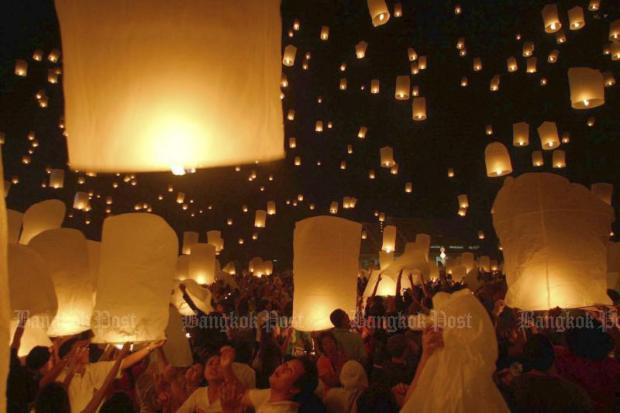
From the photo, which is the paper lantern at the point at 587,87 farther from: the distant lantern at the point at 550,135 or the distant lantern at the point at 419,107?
the distant lantern at the point at 419,107

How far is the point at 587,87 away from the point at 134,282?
226 inches

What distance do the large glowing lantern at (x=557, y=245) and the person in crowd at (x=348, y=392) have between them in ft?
3.66

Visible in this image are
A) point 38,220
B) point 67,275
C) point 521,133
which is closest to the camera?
point 67,275

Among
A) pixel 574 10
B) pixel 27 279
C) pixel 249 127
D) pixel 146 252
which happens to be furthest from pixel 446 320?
pixel 574 10

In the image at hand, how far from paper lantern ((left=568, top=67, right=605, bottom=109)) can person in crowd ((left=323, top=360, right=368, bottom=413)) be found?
4.74 meters

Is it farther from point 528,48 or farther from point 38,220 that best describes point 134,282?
point 528,48

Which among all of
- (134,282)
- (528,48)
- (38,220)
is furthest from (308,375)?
(528,48)

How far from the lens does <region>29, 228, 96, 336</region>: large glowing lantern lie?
3.91 m

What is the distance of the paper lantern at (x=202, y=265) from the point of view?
32.0 feet

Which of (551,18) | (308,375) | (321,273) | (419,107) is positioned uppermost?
(551,18)

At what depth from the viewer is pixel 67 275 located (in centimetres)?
395

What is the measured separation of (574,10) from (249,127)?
8.29 meters

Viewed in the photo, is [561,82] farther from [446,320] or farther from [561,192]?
[446,320]

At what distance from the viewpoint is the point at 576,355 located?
3.35 meters
